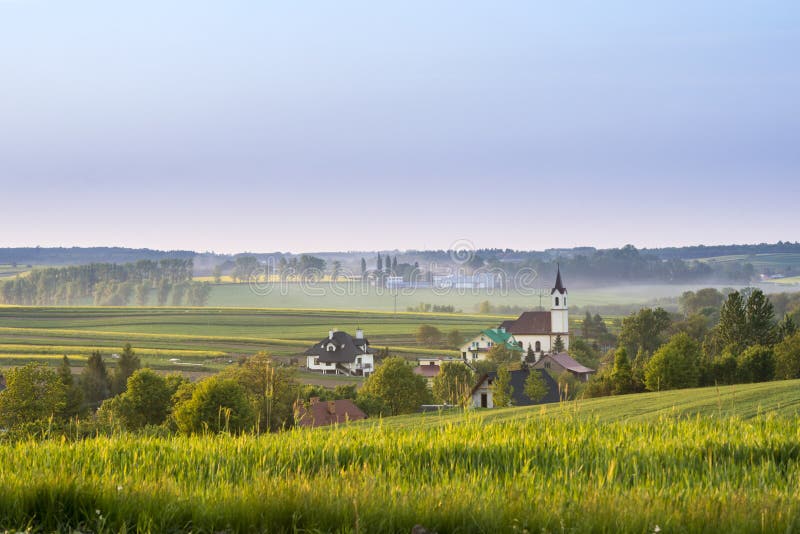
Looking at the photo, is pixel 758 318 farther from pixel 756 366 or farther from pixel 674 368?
pixel 674 368

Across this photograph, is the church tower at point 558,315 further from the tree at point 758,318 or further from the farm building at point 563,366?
the tree at point 758,318

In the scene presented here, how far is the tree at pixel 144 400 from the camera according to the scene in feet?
242

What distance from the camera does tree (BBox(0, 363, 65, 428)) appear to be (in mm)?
68562

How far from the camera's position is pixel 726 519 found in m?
6.41

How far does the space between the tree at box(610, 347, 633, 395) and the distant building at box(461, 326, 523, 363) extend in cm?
10811

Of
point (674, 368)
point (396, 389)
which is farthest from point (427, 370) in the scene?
point (674, 368)

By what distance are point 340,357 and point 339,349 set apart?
5.16ft

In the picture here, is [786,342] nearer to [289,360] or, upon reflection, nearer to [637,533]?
[637,533]

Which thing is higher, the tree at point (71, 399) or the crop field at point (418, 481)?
the crop field at point (418, 481)

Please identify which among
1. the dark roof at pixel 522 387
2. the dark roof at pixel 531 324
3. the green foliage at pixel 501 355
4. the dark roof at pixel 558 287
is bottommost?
the green foliage at pixel 501 355

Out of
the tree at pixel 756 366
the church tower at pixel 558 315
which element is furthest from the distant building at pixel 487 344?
the tree at pixel 756 366

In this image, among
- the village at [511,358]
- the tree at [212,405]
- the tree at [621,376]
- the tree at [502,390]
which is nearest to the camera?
the tree at [212,405]

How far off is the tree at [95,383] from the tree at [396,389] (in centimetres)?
4069

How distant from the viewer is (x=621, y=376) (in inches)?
2393
